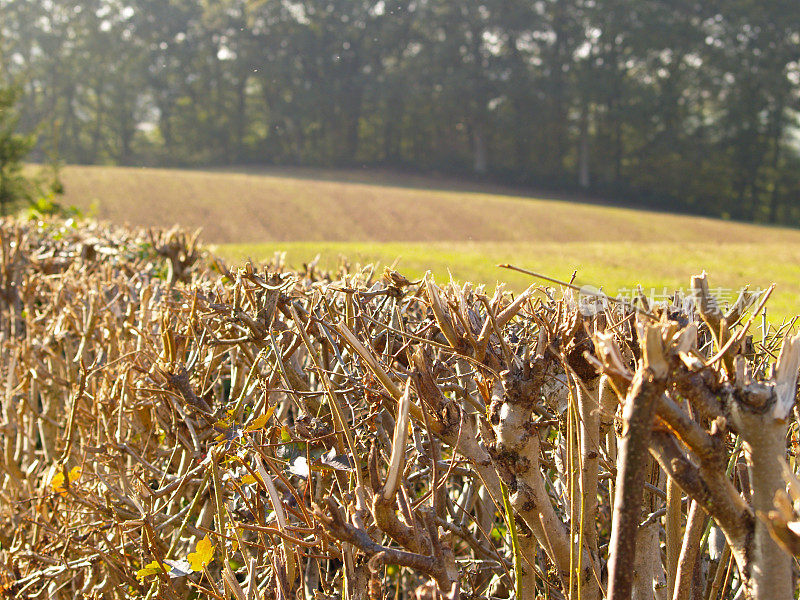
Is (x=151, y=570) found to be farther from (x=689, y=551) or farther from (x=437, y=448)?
(x=689, y=551)

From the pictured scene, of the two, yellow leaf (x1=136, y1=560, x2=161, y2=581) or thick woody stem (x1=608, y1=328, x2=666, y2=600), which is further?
yellow leaf (x1=136, y1=560, x2=161, y2=581)

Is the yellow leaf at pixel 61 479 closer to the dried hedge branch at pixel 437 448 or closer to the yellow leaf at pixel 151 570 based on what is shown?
the dried hedge branch at pixel 437 448

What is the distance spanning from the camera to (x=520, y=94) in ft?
152

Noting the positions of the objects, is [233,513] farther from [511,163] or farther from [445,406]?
[511,163]

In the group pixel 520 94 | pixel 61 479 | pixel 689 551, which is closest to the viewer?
pixel 689 551

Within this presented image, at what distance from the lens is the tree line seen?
41.3m

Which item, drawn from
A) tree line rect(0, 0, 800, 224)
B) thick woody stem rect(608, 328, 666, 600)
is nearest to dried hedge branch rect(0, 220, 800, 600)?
thick woody stem rect(608, 328, 666, 600)

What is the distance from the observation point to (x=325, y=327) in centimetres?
187

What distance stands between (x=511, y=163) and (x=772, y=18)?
1744cm

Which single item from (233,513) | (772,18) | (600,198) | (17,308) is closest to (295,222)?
(17,308)
